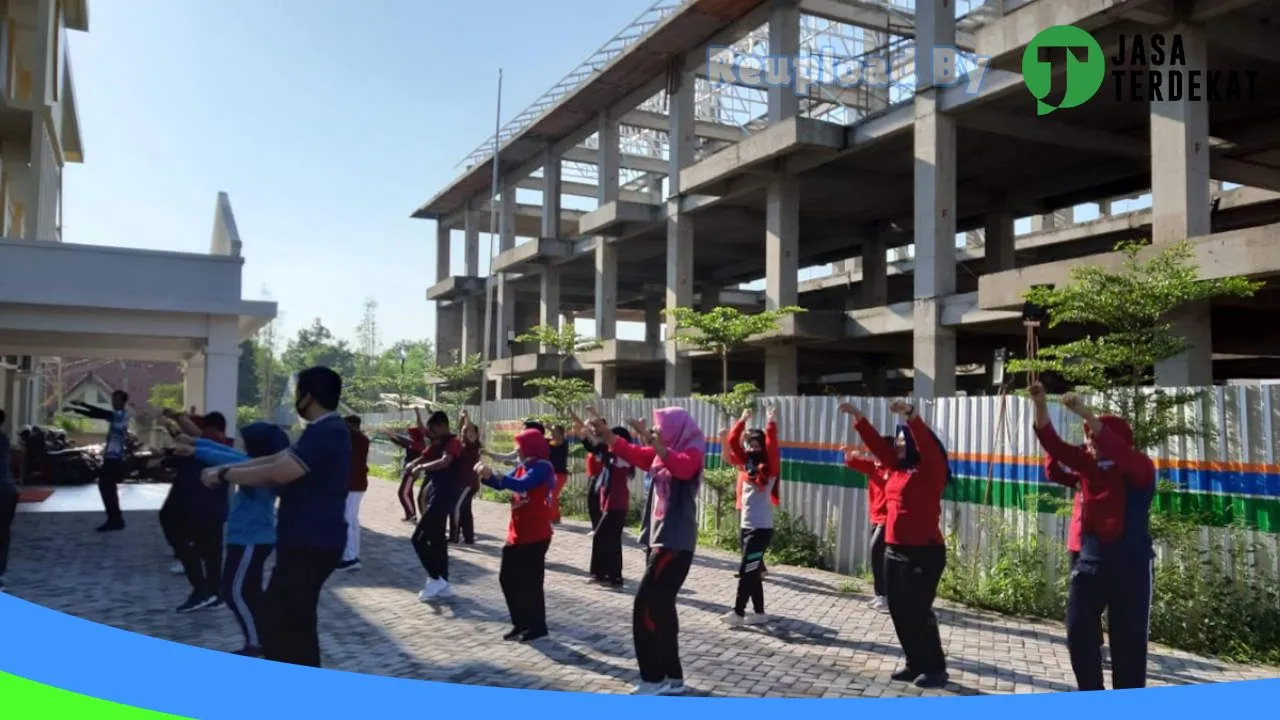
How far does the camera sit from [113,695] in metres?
5.65

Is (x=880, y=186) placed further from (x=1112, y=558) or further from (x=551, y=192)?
(x=1112, y=558)

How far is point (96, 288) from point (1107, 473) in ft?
39.9

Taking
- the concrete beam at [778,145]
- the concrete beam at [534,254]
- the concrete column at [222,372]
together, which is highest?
the concrete beam at [778,145]

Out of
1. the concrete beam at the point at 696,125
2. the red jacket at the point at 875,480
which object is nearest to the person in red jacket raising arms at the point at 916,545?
the red jacket at the point at 875,480

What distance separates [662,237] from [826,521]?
17305 mm

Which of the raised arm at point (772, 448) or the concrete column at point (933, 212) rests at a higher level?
the concrete column at point (933, 212)

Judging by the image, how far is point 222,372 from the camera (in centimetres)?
1348

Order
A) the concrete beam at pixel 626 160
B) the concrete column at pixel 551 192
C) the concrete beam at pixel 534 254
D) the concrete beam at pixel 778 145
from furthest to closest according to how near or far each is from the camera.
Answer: the concrete beam at pixel 626 160
the concrete column at pixel 551 192
the concrete beam at pixel 534 254
the concrete beam at pixel 778 145

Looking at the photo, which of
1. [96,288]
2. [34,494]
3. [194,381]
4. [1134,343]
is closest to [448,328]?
[194,381]

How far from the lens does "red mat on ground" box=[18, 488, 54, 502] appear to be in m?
16.3

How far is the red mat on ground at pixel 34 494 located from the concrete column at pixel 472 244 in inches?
810

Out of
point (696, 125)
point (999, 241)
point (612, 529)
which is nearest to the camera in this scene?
point (612, 529)

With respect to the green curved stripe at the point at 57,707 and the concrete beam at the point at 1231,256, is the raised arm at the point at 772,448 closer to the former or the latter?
the concrete beam at the point at 1231,256

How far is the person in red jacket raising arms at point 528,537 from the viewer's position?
7289 mm
